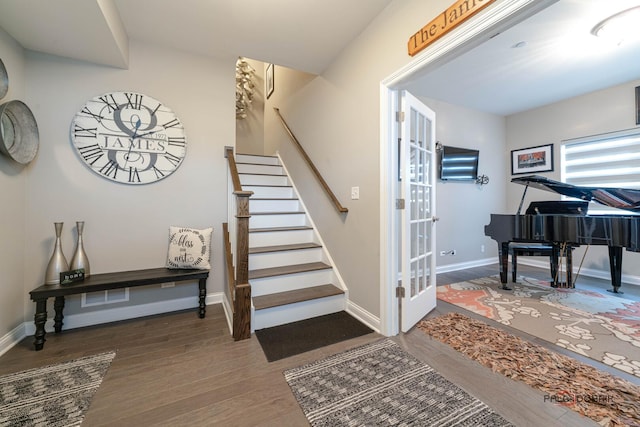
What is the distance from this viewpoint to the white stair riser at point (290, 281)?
7.55ft

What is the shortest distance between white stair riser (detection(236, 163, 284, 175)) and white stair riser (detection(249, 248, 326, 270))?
1647mm

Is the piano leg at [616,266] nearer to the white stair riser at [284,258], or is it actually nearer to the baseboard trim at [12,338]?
the white stair riser at [284,258]

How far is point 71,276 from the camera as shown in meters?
1.97

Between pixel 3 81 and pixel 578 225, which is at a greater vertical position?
pixel 3 81

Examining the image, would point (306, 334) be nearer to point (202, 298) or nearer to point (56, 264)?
point (202, 298)

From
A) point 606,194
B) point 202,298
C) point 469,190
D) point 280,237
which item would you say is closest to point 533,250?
point 606,194

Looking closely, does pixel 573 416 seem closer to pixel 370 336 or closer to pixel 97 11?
pixel 370 336

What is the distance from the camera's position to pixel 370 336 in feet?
→ 6.53

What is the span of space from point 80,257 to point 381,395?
2.59 metres

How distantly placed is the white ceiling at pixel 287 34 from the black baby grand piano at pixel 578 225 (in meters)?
1.38

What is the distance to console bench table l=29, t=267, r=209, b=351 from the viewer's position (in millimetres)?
1800

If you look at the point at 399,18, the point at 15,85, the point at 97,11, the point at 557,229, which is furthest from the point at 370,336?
the point at 15,85

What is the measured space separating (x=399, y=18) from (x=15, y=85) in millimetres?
3065

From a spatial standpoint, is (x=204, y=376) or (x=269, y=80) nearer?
(x=204, y=376)
